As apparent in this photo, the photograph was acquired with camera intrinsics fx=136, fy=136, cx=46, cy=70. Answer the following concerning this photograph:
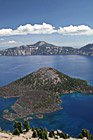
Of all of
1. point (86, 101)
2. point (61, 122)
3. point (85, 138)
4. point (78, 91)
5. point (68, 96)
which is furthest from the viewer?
point (78, 91)

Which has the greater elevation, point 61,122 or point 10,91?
point 10,91

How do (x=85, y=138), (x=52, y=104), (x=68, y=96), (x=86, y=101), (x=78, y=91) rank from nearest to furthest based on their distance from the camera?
1. (x=85, y=138)
2. (x=52, y=104)
3. (x=86, y=101)
4. (x=68, y=96)
5. (x=78, y=91)

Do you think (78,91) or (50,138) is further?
(78,91)

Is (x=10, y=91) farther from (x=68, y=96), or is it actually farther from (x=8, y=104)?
(x=68, y=96)

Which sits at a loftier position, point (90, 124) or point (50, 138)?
point (50, 138)

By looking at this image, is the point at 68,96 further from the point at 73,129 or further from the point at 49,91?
the point at 73,129

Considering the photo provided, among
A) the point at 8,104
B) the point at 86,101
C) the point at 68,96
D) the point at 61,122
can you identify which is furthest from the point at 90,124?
the point at 8,104

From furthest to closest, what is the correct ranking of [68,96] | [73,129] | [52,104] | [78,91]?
1. [78,91]
2. [68,96]
3. [52,104]
4. [73,129]

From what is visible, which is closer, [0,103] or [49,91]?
[0,103]

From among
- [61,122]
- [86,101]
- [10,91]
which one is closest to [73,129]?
[61,122]

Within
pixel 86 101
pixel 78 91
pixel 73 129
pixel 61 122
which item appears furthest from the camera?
pixel 78 91
